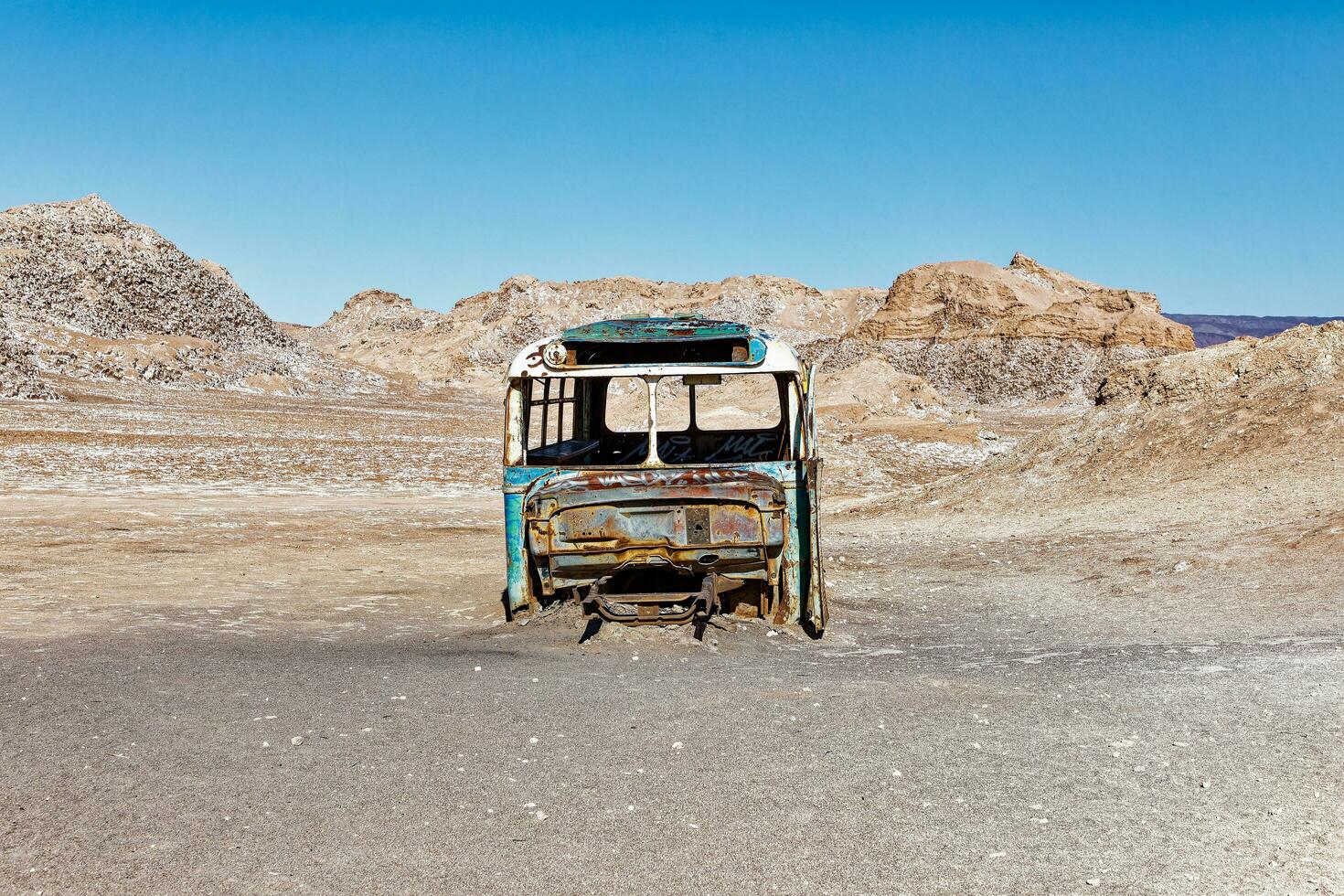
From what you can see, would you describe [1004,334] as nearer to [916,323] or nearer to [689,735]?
[916,323]

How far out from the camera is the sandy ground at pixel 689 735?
4410 millimetres

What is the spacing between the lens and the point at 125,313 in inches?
4151

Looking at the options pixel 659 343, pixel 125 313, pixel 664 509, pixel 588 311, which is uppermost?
pixel 588 311

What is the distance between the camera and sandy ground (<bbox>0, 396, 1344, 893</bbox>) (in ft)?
14.5

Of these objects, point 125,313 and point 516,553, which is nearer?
point 516,553

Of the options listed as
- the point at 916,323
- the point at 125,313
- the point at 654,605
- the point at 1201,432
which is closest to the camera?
the point at 654,605

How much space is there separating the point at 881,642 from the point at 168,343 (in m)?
87.4

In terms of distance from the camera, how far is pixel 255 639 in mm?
9172

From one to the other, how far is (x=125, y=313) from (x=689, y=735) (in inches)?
4489

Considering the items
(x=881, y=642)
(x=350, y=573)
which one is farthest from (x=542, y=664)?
(x=350, y=573)

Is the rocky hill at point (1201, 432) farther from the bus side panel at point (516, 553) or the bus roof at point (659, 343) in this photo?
the bus side panel at point (516, 553)

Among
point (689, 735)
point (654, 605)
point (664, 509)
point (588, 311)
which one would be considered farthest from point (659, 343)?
point (588, 311)

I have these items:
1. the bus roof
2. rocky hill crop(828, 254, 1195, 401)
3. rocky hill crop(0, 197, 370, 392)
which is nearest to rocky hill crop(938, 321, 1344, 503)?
the bus roof

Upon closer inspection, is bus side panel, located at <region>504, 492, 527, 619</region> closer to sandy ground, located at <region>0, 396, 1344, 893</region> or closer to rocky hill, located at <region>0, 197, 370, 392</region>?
sandy ground, located at <region>0, 396, 1344, 893</region>
